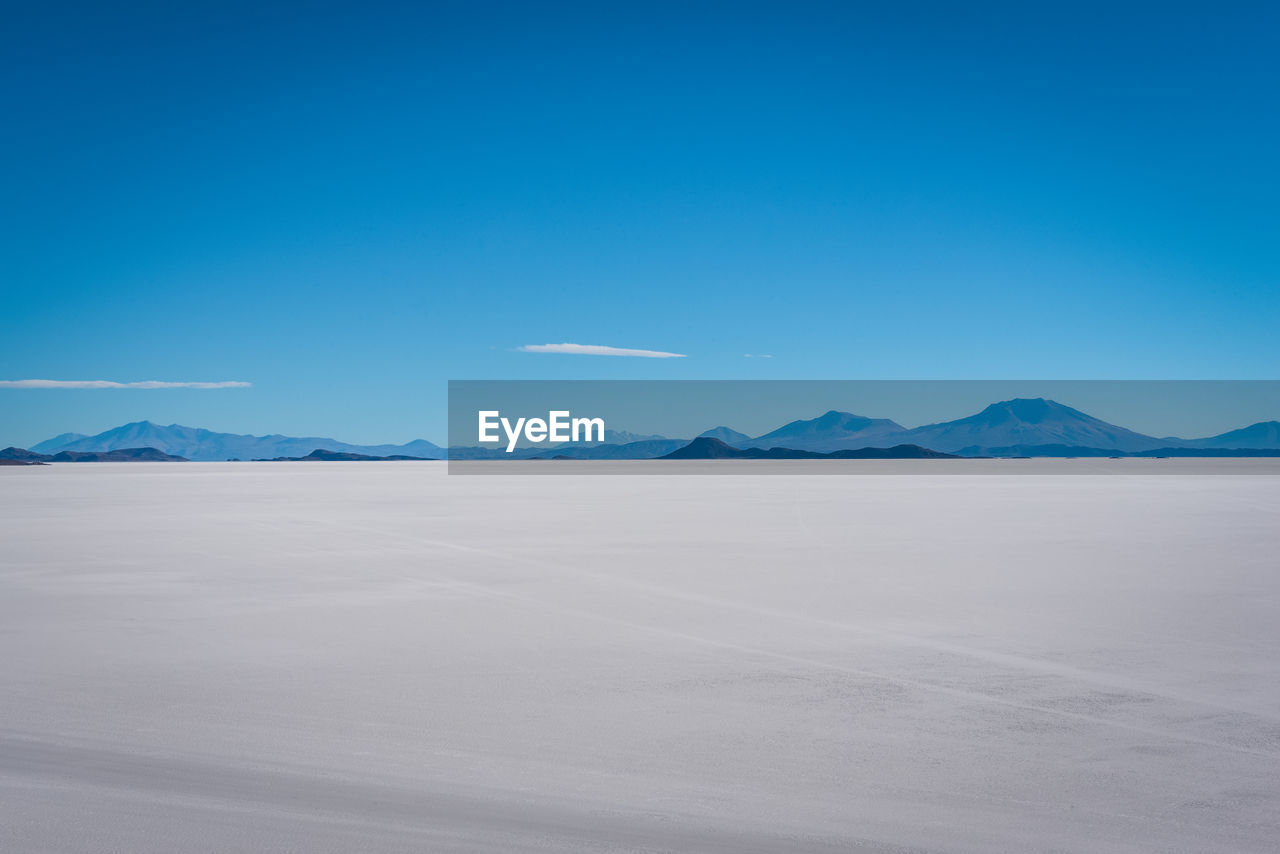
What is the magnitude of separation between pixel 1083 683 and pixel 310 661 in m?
6.18

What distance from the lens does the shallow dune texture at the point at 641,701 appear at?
4.71m

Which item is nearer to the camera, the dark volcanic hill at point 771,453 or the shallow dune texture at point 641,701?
the shallow dune texture at point 641,701

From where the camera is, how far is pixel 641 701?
273 inches

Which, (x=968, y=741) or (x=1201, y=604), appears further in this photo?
(x=1201, y=604)

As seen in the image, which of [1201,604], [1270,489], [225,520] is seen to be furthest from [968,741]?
[1270,489]

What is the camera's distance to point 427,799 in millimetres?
4965

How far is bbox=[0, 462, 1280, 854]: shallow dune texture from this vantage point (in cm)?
471

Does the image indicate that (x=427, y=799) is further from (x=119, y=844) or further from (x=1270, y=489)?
(x=1270, y=489)

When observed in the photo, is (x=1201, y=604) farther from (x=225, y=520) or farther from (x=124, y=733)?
(x=225, y=520)

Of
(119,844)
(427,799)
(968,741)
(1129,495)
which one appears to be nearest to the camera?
(119,844)

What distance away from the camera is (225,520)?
23297 mm

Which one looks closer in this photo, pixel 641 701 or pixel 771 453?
pixel 641 701

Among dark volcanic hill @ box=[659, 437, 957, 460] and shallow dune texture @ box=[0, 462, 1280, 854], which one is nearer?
shallow dune texture @ box=[0, 462, 1280, 854]

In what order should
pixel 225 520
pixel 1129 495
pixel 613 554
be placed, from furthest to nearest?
pixel 1129 495 < pixel 225 520 < pixel 613 554
